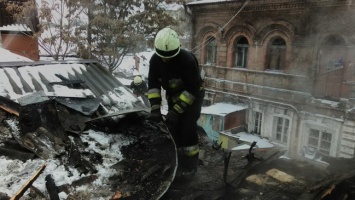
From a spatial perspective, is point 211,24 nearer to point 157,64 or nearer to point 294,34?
point 294,34

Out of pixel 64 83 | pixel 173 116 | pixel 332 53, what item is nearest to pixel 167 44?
pixel 173 116

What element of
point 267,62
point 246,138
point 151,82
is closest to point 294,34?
point 267,62

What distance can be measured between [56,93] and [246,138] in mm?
9992

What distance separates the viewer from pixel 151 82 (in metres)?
3.87

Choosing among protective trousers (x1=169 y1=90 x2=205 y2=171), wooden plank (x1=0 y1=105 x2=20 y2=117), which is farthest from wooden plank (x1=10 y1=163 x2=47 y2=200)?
protective trousers (x1=169 y1=90 x2=205 y2=171)

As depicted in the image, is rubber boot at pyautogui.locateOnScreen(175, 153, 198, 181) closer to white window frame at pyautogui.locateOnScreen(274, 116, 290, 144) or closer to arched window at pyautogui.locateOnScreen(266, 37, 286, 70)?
white window frame at pyautogui.locateOnScreen(274, 116, 290, 144)

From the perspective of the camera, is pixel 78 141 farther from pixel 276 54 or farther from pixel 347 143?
pixel 276 54

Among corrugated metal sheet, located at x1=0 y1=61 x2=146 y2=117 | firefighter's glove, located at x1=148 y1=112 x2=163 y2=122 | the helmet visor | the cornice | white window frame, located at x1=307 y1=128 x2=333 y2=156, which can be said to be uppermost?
the cornice

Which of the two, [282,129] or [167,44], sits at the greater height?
[167,44]

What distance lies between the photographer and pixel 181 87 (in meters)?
3.65

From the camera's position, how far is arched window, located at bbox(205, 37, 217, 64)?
14591mm

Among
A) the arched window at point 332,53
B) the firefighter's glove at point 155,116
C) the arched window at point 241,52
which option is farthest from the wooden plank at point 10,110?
the arched window at point 241,52

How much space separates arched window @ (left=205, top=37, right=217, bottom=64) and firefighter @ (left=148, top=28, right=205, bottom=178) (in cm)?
1120

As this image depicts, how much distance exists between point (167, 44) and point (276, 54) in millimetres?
10218
